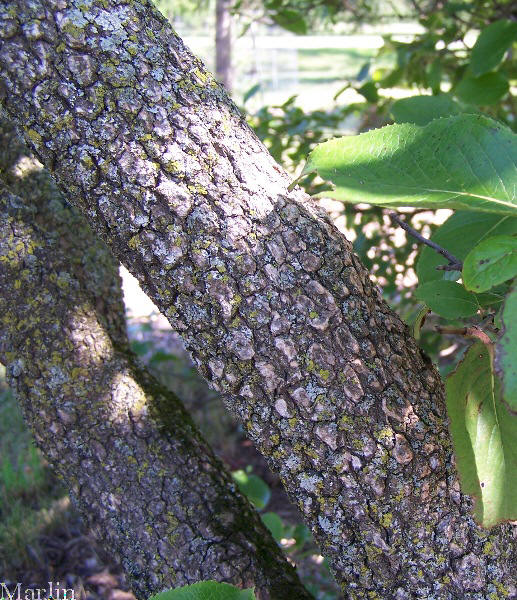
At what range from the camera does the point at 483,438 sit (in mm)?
970

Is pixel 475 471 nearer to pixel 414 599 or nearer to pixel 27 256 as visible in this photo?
pixel 414 599

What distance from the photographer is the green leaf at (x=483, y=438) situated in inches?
37.5

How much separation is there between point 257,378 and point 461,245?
0.43m

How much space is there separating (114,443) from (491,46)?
168 cm

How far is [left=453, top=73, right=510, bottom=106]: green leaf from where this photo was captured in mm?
2016

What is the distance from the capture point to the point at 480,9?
106 inches

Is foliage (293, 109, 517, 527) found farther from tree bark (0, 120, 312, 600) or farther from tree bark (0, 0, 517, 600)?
tree bark (0, 120, 312, 600)

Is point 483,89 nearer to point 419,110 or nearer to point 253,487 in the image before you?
point 419,110

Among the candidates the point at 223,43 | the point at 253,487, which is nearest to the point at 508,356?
the point at 253,487

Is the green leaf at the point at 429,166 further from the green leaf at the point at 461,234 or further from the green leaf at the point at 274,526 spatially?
the green leaf at the point at 274,526

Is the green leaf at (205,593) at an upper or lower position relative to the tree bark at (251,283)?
lower

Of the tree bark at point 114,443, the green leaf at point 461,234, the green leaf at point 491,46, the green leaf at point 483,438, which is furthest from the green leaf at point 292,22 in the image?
the green leaf at point 483,438

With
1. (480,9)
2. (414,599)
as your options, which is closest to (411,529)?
(414,599)

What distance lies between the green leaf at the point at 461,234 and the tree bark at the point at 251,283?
15 cm
